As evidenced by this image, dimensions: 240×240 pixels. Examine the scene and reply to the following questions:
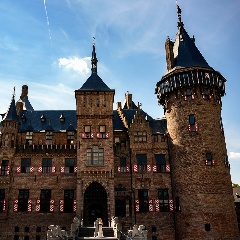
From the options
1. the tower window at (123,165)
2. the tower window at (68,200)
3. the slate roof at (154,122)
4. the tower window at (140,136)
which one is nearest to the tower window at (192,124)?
the slate roof at (154,122)

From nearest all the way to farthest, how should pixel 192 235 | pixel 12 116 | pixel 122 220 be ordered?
1. pixel 192 235
2. pixel 122 220
3. pixel 12 116

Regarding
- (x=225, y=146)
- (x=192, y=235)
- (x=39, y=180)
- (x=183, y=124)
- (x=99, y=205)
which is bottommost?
(x=192, y=235)

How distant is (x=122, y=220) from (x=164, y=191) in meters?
5.24

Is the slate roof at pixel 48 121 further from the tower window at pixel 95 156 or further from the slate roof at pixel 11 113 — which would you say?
the tower window at pixel 95 156

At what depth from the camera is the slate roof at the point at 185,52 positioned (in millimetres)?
33059

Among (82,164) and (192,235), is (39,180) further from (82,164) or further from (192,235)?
(192,235)

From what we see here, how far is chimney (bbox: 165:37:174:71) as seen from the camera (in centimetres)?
3422

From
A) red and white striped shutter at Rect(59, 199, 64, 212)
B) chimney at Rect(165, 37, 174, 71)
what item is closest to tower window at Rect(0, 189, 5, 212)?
red and white striped shutter at Rect(59, 199, 64, 212)

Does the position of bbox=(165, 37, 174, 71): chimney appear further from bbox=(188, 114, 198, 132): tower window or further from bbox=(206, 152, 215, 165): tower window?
bbox=(206, 152, 215, 165): tower window

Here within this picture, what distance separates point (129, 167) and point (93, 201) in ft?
16.7

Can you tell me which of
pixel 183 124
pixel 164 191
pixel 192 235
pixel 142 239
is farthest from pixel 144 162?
pixel 142 239

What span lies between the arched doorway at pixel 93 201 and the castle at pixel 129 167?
97mm

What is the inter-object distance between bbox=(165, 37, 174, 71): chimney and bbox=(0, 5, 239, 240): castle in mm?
665

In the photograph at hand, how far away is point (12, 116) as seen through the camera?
106 feet
